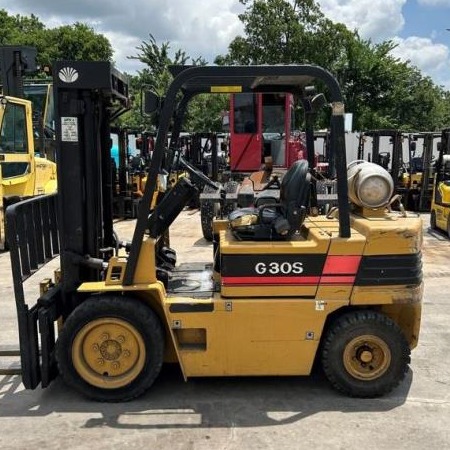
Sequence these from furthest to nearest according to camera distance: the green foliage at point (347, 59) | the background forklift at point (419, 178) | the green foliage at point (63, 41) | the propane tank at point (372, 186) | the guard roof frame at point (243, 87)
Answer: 1. the green foliage at point (63, 41)
2. the green foliage at point (347, 59)
3. the background forklift at point (419, 178)
4. the propane tank at point (372, 186)
5. the guard roof frame at point (243, 87)

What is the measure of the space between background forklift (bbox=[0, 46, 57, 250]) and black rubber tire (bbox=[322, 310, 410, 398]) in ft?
25.4

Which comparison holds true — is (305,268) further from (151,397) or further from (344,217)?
(151,397)

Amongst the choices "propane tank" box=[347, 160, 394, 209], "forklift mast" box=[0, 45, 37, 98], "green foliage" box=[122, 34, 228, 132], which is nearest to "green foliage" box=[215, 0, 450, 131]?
"green foliage" box=[122, 34, 228, 132]

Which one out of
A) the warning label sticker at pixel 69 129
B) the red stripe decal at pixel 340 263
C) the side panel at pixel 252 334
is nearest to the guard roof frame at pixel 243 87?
the red stripe decal at pixel 340 263

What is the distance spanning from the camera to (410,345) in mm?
4367

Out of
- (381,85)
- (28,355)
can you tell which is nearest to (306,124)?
(28,355)

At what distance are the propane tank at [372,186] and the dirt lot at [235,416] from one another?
1.47 m

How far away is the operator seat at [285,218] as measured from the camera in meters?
4.12

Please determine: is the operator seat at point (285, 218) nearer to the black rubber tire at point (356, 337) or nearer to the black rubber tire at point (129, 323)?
the black rubber tire at point (356, 337)

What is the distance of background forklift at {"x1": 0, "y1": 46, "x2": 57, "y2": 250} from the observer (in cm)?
1019

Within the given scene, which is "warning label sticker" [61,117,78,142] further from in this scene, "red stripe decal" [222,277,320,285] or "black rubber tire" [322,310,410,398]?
"black rubber tire" [322,310,410,398]

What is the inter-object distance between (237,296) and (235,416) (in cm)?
83

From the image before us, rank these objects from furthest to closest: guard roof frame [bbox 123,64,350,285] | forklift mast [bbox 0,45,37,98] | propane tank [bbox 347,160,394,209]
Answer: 1. forklift mast [bbox 0,45,37,98]
2. propane tank [bbox 347,160,394,209]
3. guard roof frame [bbox 123,64,350,285]

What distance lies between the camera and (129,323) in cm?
404
